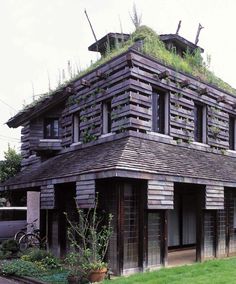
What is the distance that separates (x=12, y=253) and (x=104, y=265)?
599 centimetres

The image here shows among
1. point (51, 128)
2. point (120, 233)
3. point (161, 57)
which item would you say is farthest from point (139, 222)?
point (51, 128)

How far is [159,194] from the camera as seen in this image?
12180 mm

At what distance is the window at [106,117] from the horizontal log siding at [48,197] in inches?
107

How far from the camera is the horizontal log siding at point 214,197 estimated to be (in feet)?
45.6

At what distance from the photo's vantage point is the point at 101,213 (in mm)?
12586

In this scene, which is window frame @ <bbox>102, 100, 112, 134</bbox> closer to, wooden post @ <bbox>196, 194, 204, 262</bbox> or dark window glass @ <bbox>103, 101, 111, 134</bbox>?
dark window glass @ <bbox>103, 101, 111, 134</bbox>

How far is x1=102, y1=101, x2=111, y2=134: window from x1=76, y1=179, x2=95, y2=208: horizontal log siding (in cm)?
334

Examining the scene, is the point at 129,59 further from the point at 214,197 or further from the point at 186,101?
the point at 214,197

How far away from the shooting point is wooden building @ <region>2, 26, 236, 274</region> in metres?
12.1

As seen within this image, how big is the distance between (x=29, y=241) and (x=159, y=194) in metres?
6.12

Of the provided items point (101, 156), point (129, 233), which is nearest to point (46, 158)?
point (101, 156)

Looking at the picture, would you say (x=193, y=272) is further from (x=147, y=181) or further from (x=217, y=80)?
(x=217, y=80)

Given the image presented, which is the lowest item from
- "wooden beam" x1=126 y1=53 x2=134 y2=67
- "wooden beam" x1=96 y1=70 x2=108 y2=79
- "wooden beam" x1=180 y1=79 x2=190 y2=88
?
"wooden beam" x1=180 y1=79 x2=190 y2=88

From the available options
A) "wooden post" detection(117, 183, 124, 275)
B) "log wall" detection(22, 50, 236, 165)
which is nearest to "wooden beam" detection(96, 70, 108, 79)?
"log wall" detection(22, 50, 236, 165)
